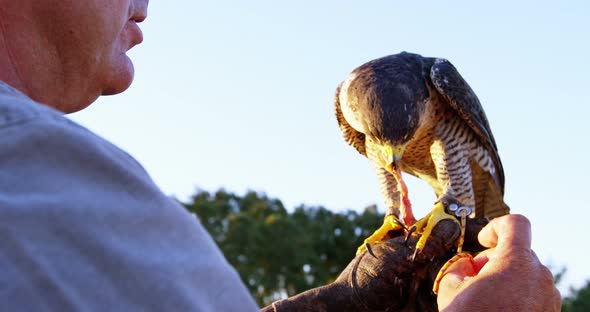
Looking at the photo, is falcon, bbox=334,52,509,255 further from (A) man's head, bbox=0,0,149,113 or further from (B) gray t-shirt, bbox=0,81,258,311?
(B) gray t-shirt, bbox=0,81,258,311

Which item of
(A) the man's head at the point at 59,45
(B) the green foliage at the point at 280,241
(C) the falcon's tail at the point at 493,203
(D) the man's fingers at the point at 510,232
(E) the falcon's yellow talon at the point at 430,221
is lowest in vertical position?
(B) the green foliage at the point at 280,241

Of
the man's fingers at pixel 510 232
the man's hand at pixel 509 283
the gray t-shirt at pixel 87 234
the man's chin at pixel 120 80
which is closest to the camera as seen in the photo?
the gray t-shirt at pixel 87 234

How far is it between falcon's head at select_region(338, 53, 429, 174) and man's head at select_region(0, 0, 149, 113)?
4.29 m

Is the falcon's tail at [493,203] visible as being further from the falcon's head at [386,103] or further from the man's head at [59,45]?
the man's head at [59,45]

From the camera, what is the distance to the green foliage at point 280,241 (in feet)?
82.2

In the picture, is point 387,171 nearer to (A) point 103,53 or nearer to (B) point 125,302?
(A) point 103,53

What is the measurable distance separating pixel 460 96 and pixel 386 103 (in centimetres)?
71

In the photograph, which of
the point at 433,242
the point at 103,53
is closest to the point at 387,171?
the point at 433,242

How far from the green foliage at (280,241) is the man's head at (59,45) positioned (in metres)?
23.1

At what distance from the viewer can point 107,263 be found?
0.75m

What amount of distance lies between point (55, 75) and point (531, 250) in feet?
4.71

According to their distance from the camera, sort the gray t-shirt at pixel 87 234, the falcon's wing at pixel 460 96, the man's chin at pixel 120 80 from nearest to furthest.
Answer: the gray t-shirt at pixel 87 234, the man's chin at pixel 120 80, the falcon's wing at pixel 460 96

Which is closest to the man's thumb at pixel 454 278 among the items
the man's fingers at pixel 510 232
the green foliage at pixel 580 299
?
the man's fingers at pixel 510 232

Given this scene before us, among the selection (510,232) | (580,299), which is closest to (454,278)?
(510,232)
